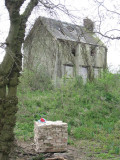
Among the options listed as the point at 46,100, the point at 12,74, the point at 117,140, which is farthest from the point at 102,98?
the point at 12,74

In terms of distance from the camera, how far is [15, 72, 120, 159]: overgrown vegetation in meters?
8.01

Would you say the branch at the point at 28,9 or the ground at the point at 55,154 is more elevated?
the branch at the point at 28,9

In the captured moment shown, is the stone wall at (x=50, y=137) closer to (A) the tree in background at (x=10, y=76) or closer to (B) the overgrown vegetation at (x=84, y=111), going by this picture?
(B) the overgrown vegetation at (x=84, y=111)

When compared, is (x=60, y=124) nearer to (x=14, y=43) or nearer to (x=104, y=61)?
(x=14, y=43)

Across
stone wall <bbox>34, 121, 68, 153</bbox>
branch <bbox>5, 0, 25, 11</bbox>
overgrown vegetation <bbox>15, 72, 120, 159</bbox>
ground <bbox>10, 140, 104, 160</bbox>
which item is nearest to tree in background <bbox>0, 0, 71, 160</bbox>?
branch <bbox>5, 0, 25, 11</bbox>

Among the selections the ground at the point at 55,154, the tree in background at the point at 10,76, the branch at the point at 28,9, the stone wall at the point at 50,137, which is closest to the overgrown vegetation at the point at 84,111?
the ground at the point at 55,154

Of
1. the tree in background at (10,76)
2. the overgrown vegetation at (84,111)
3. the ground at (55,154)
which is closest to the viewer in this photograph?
the tree in background at (10,76)

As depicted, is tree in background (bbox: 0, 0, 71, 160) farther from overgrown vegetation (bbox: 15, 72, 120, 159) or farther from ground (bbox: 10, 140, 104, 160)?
overgrown vegetation (bbox: 15, 72, 120, 159)

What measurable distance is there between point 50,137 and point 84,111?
550 cm

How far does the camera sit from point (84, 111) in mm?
12016

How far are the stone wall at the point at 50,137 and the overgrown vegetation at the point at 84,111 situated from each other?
0.95m

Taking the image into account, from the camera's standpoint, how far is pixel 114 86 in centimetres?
1482

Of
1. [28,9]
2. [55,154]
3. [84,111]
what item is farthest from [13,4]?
[84,111]

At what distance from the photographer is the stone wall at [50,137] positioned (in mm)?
6680
